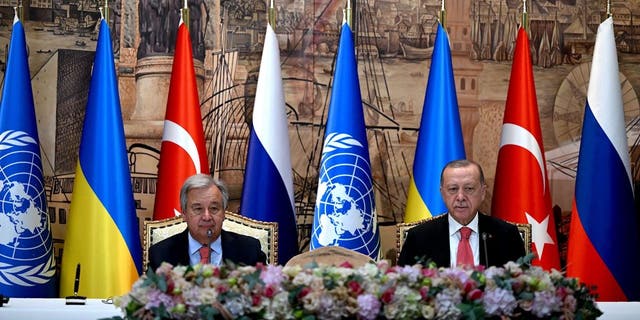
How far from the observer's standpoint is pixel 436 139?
22.1 ft

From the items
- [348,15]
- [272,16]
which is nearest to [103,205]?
[272,16]

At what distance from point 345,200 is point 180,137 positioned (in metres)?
1.08

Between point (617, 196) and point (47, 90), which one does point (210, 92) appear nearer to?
point (47, 90)

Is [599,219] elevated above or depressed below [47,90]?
→ below

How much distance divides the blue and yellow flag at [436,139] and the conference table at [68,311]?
2217 millimetres

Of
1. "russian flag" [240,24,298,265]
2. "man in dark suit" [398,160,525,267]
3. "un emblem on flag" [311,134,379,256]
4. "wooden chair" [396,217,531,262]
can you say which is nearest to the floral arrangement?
"man in dark suit" [398,160,525,267]

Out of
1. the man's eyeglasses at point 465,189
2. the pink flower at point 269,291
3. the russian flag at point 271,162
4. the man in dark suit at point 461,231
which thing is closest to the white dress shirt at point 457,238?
the man in dark suit at point 461,231

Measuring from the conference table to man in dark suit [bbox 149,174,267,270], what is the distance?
15.6 inches

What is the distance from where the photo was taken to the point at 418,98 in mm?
7293

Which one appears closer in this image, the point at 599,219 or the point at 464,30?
the point at 599,219

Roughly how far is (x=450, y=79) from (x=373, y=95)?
2.12 feet

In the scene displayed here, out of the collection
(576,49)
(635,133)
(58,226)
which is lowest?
(58,226)

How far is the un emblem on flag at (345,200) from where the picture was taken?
6508mm

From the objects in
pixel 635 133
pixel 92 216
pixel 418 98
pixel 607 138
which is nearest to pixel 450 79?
pixel 418 98
